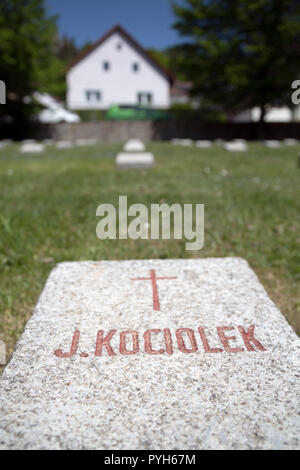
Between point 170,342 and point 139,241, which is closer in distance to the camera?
point 170,342

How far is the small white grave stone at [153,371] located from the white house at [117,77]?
110 feet

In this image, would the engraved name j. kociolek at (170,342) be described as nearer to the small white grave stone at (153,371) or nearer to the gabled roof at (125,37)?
the small white grave stone at (153,371)

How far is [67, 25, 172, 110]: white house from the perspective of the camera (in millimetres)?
33938

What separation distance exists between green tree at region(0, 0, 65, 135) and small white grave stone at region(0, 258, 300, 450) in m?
20.2

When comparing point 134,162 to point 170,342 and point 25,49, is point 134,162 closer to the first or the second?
point 170,342

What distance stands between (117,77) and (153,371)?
35.9 m

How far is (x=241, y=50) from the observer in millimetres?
19703

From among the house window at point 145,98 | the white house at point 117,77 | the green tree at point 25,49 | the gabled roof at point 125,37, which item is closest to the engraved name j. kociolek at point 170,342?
the green tree at point 25,49

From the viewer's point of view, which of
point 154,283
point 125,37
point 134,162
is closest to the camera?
point 154,283

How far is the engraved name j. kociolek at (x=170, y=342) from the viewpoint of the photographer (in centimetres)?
183

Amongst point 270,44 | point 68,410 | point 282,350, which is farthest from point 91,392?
point 270,44

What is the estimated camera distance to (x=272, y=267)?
11.0 feet

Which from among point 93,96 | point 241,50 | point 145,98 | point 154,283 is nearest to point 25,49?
point 241,50

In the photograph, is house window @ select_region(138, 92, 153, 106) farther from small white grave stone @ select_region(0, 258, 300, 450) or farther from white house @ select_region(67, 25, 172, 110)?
small white grave stone @ select_region(0, 258, 300, 450)
